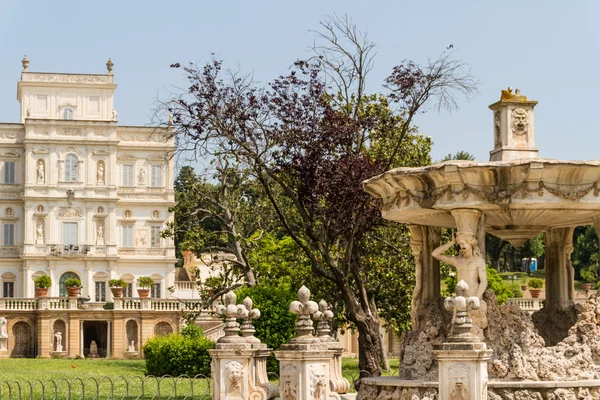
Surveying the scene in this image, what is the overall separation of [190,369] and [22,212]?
41014mm

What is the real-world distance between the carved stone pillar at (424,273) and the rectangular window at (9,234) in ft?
192

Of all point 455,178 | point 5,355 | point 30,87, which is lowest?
point 5,355

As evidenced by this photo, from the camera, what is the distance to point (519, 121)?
1327cm

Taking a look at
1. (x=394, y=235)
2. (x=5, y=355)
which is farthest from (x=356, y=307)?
(x=5, y=355)

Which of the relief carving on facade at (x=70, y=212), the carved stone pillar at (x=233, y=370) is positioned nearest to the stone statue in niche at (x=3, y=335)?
the relief carving on facade at (x=70, y=212)

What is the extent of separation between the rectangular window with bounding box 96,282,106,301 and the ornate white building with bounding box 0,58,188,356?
0.06 metres

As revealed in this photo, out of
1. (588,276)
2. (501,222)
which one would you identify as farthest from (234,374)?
(588,276)

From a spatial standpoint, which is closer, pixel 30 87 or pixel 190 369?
pixel 190 369

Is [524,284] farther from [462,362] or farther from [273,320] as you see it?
[462,362]

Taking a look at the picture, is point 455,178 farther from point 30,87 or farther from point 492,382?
point 30,87

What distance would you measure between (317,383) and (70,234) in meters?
59.5

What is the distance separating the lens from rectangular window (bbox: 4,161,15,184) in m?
69.5

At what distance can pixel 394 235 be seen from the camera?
2867 centimetres

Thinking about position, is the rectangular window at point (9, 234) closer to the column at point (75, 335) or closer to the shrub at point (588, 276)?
the column at point (75, 335)
